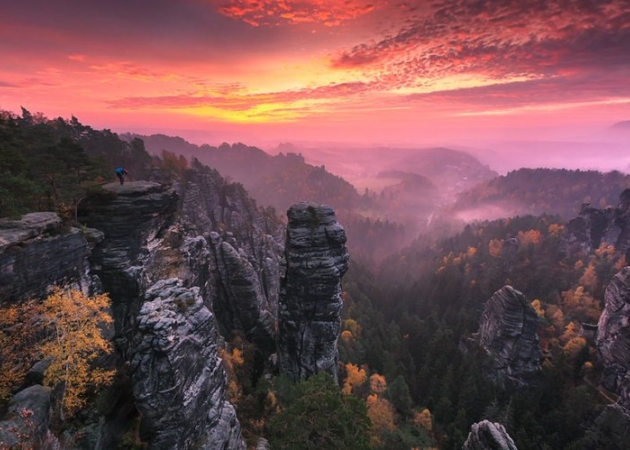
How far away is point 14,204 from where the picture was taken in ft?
80.8

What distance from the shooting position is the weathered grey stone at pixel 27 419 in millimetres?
15352

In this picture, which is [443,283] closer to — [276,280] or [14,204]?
[276,280]

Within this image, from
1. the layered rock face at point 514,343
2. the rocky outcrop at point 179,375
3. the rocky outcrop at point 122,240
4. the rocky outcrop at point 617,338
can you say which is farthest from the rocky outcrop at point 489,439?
the layered rock face at point 514,343

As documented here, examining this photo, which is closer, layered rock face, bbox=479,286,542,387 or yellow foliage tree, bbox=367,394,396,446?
yellow foliage tree, bbox=367,394,396,446

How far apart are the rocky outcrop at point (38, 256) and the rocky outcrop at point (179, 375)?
301 inches

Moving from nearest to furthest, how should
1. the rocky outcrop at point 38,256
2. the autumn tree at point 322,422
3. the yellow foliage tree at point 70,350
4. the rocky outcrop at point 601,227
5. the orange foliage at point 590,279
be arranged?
1. the yellow foliage tree at point 70,350
2. the rocky outcrop at point 38,256
3. the autumn tree at point 322,422
4. the orange foliage at point 590,279
5. the rocky outcrop at point 601,227

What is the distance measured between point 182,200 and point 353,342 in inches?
2212

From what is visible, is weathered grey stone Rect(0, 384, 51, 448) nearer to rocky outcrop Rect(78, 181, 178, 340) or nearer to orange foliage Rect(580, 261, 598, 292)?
rocky outcrop Rect(78, 181, 178, 340)

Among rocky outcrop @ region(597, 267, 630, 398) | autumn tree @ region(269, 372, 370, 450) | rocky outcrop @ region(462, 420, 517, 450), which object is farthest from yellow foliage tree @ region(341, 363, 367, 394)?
rocky outcrop @ region(597, 267, 630, 398)

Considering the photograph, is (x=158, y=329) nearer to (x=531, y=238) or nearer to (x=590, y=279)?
(x=590, y=279)

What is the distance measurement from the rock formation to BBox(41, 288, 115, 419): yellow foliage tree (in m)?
74.5

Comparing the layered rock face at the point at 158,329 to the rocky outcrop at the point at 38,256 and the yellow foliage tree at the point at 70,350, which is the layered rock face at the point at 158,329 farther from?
the rocky outcrop at the point at 38,256

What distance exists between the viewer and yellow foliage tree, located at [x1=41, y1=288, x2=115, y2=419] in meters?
19.6

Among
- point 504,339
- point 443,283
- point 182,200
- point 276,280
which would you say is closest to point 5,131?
point 182,200
